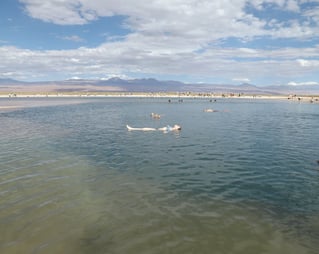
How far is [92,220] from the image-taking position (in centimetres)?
1365

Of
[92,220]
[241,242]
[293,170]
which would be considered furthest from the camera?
[293,170]

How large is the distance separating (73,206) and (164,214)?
495cm

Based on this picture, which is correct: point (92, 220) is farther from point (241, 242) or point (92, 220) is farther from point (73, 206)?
point (241, 242)

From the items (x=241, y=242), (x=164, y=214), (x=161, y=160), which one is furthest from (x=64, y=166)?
(x=241, y=242)

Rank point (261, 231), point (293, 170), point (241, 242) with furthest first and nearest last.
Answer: point (293, 170) → point (261, 231) → point (241, 242)

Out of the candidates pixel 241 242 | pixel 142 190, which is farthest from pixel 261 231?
pixel 142 190

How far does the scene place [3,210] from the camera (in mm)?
14836

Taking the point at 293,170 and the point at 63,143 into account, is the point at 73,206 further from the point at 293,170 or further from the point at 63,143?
the point at 63,143

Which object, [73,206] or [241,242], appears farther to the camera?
[73,206]

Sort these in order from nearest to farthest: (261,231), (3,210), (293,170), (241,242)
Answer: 1. (241,242)
2. (261,231)
3. (3,210)
4. (293,170)

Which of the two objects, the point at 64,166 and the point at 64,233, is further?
the point at 64,166

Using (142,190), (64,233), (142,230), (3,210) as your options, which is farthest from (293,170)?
(3,210)

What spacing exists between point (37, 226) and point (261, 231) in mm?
10100

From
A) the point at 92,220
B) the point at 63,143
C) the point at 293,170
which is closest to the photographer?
the point at 92,220
